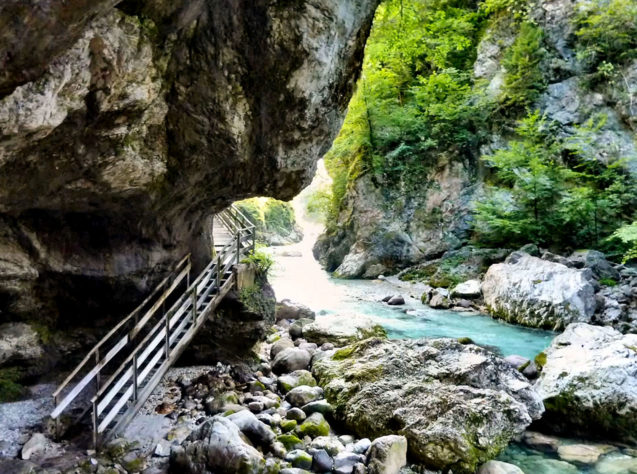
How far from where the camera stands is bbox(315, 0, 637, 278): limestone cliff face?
16.8m

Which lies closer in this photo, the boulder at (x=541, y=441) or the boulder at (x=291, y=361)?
the boulder at (x=541, y=441)

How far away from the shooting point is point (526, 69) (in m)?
18.7

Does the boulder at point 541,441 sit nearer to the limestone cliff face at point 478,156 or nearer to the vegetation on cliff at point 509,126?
the vegetation on cliff at point 509,126

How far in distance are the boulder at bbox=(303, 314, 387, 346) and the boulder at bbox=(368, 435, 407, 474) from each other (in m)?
4.28

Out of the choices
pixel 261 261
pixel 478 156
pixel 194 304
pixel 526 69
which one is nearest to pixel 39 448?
pixel 194 304

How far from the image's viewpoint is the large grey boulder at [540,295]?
11.2 meters

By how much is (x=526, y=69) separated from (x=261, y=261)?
16440 millimetres

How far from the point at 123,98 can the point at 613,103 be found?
62.9ft

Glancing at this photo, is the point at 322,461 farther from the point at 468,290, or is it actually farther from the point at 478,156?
the point at 478,156

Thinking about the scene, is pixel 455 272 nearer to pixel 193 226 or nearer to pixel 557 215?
pixel 557 215

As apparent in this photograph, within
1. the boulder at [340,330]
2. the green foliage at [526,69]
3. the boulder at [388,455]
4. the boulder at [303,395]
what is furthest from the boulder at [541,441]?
the green foliage at [526,69]

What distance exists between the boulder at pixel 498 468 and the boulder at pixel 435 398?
0.37ft

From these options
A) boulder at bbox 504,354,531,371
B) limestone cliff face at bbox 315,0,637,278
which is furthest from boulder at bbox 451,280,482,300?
boulder at bbox 504,354,531,371

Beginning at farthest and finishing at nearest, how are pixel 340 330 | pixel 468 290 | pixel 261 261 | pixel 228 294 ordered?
1. pixel 468 290
2. pixel 340 330
3. pixel 261 261
4. pixel 228 294
